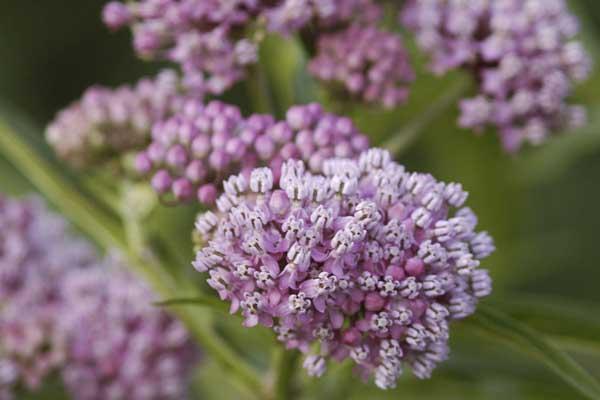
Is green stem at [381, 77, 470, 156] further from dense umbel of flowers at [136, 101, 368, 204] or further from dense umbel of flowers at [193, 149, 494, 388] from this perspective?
dense umbel of flowers at [193, 149, 494, 388]

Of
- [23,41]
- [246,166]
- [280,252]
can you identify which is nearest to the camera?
[280,252]

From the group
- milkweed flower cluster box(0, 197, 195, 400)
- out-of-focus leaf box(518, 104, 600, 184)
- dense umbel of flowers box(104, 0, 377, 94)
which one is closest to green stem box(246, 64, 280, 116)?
dense umbel of flowers box(104, 0, 377, 94)

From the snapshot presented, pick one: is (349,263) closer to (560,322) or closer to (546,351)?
(546,351)

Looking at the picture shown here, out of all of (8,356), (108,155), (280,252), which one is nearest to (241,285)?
(280,252)

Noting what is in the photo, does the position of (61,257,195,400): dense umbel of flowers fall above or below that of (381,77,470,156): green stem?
below

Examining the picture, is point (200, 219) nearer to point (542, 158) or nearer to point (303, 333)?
point (303, 333)

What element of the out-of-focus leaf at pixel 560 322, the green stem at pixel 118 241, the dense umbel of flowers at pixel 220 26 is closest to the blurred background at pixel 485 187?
the out-of-focus leaf at pixel 560 322

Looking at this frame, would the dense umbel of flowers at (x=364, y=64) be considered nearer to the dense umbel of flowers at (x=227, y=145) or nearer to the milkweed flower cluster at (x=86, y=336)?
the dense umbel of flowers at (x=227, y=145)
